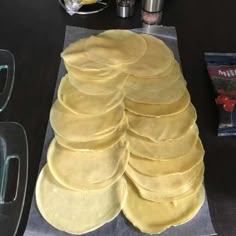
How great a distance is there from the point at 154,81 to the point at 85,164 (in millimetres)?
227

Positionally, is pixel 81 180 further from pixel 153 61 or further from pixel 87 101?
pixel 153 61

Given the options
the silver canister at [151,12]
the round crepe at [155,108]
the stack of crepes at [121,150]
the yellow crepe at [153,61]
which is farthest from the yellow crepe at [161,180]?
the silver canister at [151,12]

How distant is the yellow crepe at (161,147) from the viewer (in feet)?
2.12

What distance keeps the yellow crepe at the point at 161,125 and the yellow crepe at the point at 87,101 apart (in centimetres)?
4

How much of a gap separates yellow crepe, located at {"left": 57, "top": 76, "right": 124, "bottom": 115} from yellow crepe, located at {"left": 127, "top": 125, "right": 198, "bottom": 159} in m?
0.07

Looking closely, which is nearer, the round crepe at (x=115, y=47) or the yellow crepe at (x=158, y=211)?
the yellow crepe at (x=158, y=211)

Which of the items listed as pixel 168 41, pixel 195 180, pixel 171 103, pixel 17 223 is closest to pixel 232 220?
pixel 195 180

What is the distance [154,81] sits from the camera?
759 millimetres

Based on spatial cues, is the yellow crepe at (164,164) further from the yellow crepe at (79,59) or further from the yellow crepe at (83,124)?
the yellow crepe at (79,59)

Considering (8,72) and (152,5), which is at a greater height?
(152,5)

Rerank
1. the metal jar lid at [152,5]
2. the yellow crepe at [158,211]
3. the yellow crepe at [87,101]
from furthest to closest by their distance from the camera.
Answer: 1. the metal jar lid at [152,5]
2. the yellow crepe at [87,101]
3. the yellow crepe at [158,211]

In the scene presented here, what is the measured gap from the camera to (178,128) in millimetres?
682

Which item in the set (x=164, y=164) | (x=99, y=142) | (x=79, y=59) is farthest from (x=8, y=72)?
(x=164, y=164)

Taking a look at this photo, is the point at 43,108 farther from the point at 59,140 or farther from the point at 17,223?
the point at 17,223
